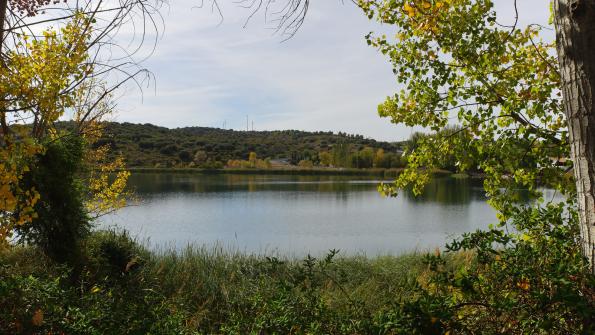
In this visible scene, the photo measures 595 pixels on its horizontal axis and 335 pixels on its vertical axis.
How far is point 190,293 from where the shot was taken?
5.79m

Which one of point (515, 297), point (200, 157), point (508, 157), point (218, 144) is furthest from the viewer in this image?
point (218, 144)

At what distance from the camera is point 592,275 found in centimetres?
199

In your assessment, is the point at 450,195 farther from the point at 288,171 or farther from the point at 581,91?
the point at 288,171

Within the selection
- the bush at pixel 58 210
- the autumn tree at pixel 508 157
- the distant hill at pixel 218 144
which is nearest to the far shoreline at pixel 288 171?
the distant hill at pixel 218 144

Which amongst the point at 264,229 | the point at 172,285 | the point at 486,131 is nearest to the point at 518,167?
the point at 486,131

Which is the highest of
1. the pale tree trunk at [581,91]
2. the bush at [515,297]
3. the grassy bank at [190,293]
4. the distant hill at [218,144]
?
the distant hill at [218,144]

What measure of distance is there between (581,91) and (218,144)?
78.0 m

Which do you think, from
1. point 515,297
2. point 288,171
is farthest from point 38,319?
point 288,171

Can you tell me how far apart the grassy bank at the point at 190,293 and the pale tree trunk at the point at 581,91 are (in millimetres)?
855

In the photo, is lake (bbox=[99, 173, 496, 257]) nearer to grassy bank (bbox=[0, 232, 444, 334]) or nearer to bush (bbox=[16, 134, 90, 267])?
grassy bank (bbox=[0, 232, 444, 334])

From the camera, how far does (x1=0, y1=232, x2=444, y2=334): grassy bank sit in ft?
8.26

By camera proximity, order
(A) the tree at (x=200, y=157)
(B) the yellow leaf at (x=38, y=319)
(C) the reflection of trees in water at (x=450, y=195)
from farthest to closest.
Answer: (A) the tree at (x=200, y=157)
(C) the reflection of trees in water at (x=450, y=195)
(B) the yellow leaf at (x=38, y=319)

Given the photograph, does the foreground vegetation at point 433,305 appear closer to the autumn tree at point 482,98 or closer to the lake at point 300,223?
the autumn tree at point 482,98

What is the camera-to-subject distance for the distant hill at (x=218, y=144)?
63.4m
